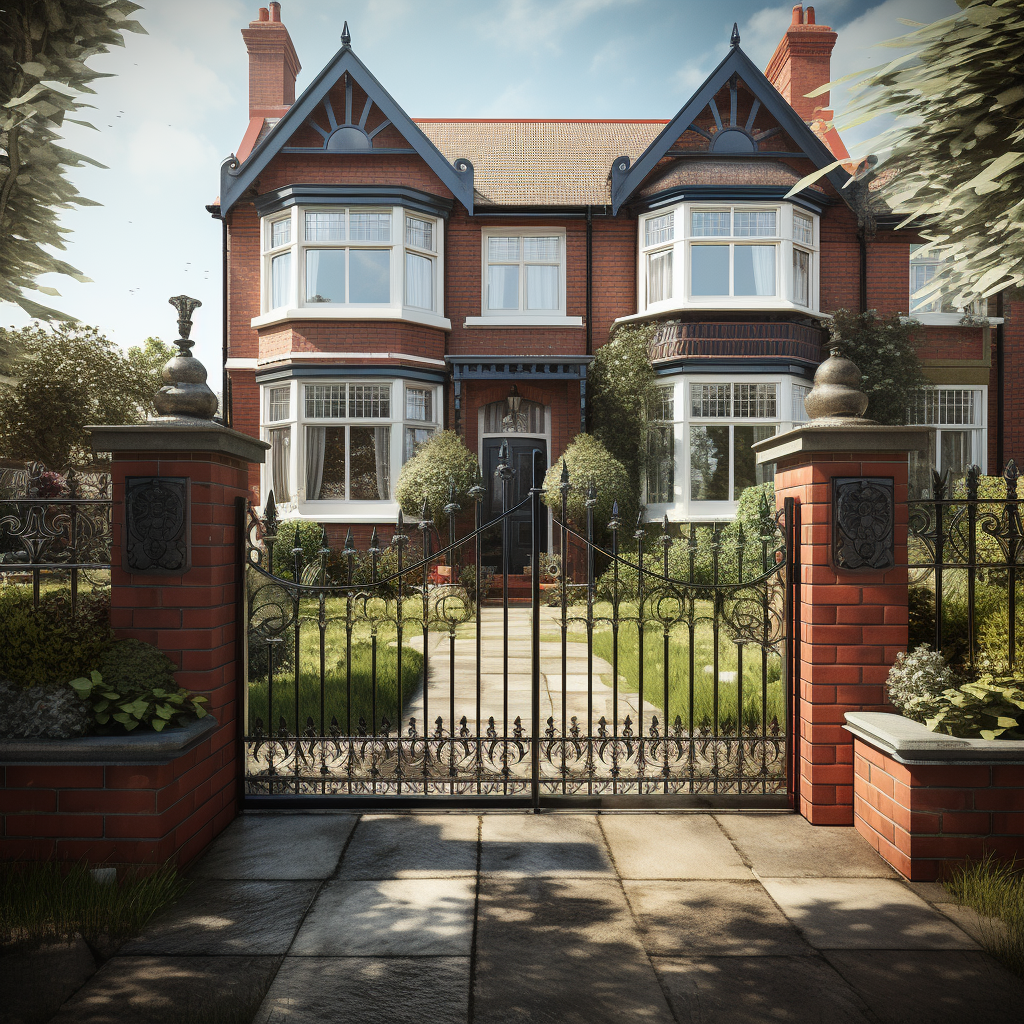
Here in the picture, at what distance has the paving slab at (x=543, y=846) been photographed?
307 centimetres

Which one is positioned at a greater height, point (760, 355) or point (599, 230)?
point (599, 230)

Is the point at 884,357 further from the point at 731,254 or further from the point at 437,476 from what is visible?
the point at 437,476

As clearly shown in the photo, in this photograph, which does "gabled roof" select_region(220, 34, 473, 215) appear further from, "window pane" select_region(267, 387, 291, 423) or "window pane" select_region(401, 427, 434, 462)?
"window pane" select_region(401, 427, 434, 462)

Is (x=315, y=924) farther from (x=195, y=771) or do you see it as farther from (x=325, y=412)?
(x=325, y=412)

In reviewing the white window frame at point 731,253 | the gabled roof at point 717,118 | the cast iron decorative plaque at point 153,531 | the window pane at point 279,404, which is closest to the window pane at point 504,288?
the gabled roof at point 717,118

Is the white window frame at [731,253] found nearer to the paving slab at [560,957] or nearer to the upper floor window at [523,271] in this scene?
the upper floor window at [523,271]

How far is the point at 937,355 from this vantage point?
14297mm

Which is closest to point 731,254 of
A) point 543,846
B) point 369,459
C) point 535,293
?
point 535,293

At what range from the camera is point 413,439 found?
13.4 meters

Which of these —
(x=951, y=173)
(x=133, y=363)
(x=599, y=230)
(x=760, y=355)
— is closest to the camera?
(x=951, y=173)

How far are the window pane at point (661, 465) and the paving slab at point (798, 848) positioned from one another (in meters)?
10.0

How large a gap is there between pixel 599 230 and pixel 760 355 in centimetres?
397

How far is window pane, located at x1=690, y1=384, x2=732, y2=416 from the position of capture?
1324cm

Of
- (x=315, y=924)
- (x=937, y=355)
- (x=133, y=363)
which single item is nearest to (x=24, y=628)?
(x=315, y=924)
